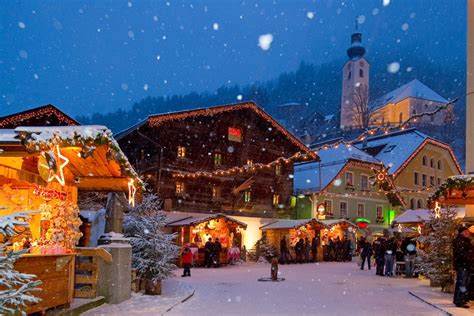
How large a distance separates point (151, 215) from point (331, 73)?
111 meters

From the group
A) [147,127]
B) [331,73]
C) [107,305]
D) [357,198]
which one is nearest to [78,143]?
[107,305]

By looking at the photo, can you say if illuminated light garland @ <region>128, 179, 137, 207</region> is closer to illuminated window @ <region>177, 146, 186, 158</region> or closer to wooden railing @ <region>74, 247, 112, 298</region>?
wooden railing @ <region>74, 247, 112, 298</region>

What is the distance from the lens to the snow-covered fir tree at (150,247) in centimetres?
1206

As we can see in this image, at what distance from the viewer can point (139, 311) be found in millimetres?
9297

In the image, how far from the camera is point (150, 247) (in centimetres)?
1237

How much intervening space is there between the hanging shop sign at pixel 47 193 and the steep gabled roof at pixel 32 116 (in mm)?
13949

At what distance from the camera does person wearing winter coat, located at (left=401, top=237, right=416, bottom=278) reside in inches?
760

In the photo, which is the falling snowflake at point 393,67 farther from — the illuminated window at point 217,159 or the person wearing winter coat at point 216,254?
the person wearing winter coat at point 216,254

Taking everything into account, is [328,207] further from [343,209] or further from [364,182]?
[364,182]

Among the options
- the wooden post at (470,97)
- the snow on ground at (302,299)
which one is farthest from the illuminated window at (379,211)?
the snow on ground at (302,299)

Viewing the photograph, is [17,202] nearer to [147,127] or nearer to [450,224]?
[450,224]

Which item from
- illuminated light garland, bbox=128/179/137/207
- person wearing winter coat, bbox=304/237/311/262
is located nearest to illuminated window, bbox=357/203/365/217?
person wearing winter coat, bbox=304/237/311/262

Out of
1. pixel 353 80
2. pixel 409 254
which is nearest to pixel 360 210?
pixel 409 254

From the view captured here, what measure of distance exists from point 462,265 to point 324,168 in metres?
29.8
